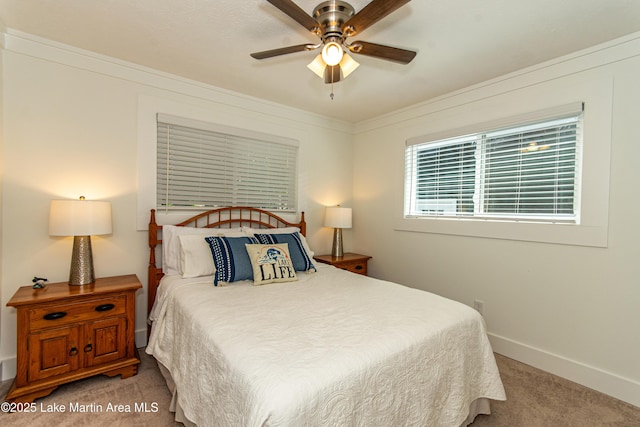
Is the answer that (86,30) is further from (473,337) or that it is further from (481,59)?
(473,337)

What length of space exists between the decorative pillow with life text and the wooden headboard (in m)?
0.74

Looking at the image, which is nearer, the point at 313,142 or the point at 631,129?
the point at 631,129

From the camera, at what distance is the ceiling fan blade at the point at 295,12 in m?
1.35

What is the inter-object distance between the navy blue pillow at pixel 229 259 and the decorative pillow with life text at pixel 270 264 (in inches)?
2.1

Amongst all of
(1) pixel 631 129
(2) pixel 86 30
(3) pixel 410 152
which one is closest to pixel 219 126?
(2) pixel 86 30

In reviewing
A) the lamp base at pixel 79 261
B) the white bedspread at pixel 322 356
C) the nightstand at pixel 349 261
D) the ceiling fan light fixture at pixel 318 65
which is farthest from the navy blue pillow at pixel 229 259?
the ceiling fan light fixture at pixel 318 65

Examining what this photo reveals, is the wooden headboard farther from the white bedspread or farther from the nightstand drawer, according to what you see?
the white bedspread

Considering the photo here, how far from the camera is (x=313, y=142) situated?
374cm

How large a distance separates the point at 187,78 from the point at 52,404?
2.68 metres

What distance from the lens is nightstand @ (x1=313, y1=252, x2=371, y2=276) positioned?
11.2ft

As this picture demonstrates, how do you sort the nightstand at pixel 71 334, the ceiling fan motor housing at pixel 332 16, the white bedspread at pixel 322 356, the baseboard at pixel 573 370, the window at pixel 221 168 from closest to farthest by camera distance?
the white bedspread at pixel 322 356 → the ceiling fan motor housing at pixel 332 16 → the nightstand at pixel 71 334 → the baseboard at pixel 573 370 → the window at pixel 221 168

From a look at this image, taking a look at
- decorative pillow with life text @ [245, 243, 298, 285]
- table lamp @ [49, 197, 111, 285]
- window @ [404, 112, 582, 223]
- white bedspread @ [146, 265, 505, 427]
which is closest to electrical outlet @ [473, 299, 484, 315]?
window @ [404, 112, 582, 223]

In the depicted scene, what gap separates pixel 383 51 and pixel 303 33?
0.64m

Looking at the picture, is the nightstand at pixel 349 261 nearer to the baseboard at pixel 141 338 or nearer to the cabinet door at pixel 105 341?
the baseboard at pixel 141 338
